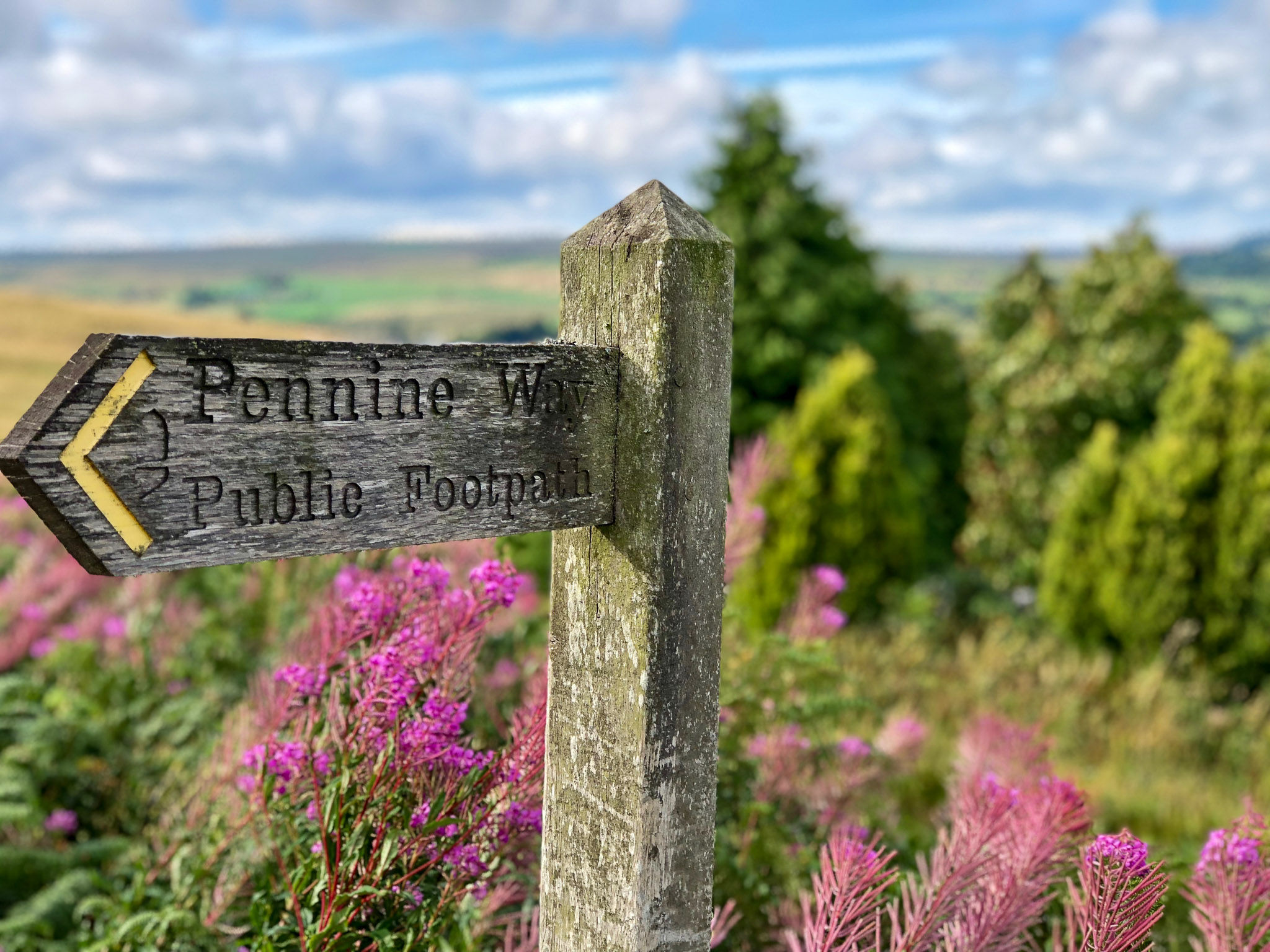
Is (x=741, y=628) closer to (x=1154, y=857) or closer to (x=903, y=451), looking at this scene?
(x=1154, y=857)

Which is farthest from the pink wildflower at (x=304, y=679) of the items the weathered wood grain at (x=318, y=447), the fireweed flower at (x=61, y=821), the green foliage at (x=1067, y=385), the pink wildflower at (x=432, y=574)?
the green foliage at (x=1067, y=385)

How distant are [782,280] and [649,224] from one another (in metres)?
11.8

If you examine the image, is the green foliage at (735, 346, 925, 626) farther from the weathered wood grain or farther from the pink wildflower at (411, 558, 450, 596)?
the weathered wood grain

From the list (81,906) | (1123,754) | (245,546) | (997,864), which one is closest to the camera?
(245,546)

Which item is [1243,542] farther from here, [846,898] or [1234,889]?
[846,898]

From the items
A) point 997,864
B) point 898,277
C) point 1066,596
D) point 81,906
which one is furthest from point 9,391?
point 997,864

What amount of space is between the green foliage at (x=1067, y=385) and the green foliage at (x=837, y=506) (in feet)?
13.8

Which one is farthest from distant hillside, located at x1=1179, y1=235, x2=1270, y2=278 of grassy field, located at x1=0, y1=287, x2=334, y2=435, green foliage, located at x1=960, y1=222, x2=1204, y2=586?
grassy field, located at x1=0, y1=287, x2=334, y2=435

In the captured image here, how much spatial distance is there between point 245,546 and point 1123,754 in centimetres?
671

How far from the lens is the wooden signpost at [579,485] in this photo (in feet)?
5.18

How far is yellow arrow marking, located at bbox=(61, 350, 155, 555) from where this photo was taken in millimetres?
1434

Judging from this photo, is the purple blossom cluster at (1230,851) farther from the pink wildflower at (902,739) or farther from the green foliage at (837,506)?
the green foliage at (837,506)

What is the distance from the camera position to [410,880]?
6.81 feet

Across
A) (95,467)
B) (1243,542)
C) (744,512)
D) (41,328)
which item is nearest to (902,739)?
(744,512)
